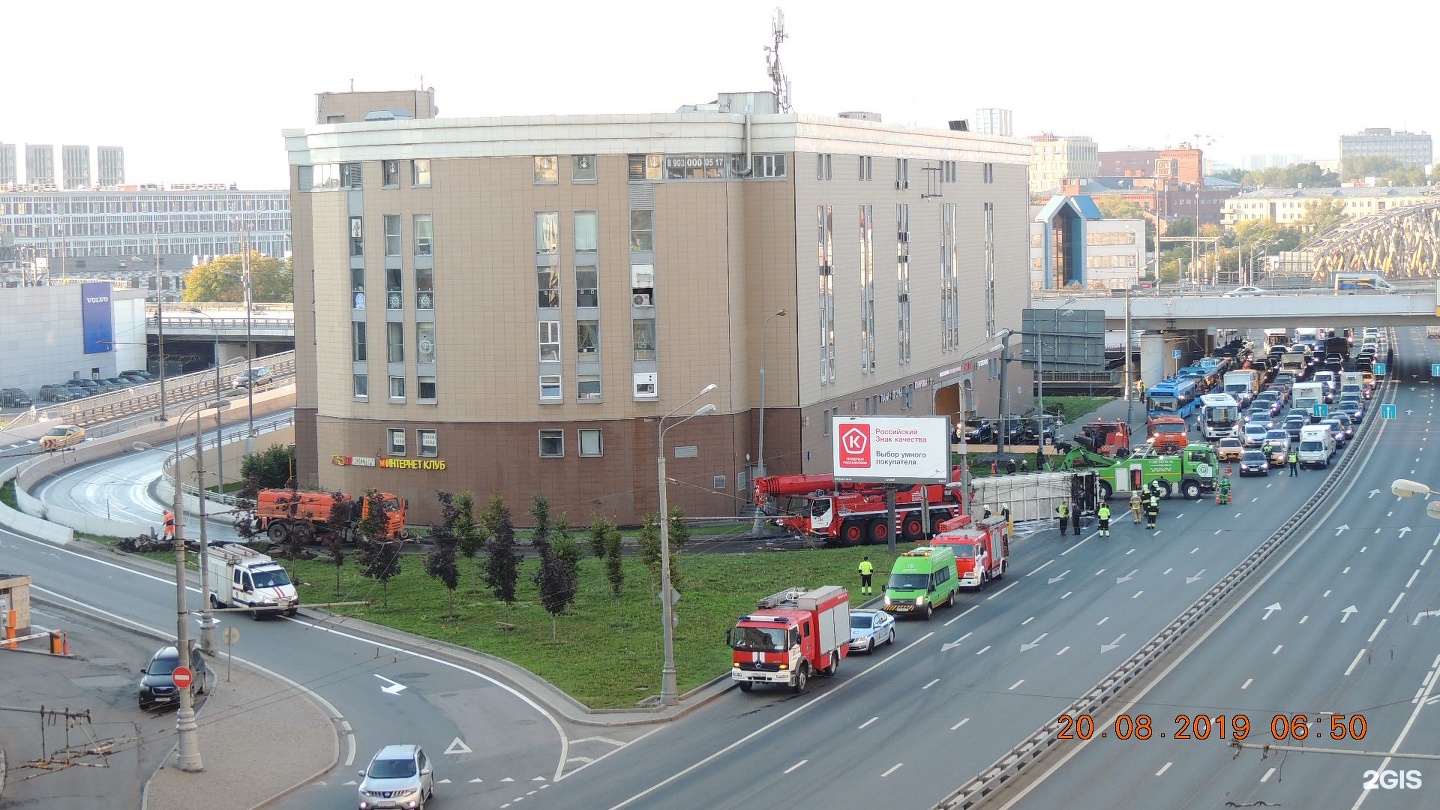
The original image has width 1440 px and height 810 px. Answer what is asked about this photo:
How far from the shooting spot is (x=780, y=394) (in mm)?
84250

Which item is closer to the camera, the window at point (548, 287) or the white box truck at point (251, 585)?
the white box truck at point (251, 585)

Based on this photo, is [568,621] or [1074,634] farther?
[568,621]

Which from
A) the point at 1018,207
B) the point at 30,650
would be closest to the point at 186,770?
the point at 30,650

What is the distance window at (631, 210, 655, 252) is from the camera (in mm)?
79625

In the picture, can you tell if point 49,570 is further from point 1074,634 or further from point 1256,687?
point 1256,687

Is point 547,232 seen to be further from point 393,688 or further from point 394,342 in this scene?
point 393,688

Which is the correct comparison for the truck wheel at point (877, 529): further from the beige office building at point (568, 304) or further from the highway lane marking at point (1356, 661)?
the highway lane marking at point (1356, 661)

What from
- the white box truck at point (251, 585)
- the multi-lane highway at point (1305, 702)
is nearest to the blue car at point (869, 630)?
the multi-lane highway at point (1305, 702)

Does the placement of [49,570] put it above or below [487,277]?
below

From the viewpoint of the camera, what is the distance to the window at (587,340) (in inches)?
3132

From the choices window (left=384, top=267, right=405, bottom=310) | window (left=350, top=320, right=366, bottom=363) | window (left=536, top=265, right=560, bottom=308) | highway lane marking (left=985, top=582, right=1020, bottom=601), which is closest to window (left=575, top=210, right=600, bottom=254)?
window (left=536, top=265, right=560, bottom=308)

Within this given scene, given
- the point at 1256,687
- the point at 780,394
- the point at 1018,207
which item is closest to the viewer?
the point at 1256,687

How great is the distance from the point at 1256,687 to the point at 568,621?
75.1 feet

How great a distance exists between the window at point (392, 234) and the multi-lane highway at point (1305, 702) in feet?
136
